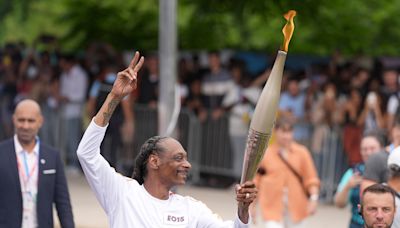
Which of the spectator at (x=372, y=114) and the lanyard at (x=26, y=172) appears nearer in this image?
the lanyard at (x=26, y=172)

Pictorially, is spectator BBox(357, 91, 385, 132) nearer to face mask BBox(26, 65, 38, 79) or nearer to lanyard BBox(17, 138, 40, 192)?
face mask BBox(26, 65, 38, 79)

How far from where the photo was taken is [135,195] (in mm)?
6566

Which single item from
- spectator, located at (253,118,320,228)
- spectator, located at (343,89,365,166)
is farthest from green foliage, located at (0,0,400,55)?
spectator, located at (253,118,320,228)

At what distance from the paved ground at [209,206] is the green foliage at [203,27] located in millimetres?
2759

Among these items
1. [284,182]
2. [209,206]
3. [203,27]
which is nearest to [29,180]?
[284,182]

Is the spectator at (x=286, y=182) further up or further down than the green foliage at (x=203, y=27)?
further down

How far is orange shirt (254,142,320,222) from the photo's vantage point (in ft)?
39.0

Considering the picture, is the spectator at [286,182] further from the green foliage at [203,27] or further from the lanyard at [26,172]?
the green foliage at [203,27]

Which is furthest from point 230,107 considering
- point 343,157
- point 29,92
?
point 29,92

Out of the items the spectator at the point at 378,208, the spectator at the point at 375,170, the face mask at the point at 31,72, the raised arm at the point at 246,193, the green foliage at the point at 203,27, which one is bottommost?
the spectator at the point at 378,208

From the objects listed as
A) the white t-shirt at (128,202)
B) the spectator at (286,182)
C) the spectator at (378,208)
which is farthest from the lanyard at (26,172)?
the spectator at (286,182)

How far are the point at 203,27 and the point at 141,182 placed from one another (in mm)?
14037

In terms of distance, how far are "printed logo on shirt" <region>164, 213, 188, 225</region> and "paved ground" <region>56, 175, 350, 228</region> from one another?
7.61 meters

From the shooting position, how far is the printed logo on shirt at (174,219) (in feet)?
21.3
